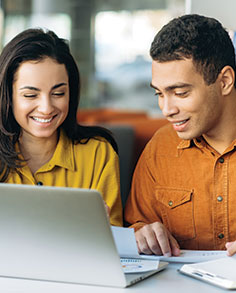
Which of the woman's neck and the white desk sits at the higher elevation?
the woman's neck

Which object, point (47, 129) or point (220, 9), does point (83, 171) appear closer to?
point (47, 129)

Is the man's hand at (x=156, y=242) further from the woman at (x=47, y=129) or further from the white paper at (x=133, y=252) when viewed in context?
the woman at (x=47, y=129)

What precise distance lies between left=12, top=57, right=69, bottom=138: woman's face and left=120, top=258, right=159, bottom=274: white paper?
57 centimetres

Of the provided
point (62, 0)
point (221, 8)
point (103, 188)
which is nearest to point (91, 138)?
point (103, 188)

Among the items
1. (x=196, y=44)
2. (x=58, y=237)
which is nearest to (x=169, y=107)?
(x=196, y=44)

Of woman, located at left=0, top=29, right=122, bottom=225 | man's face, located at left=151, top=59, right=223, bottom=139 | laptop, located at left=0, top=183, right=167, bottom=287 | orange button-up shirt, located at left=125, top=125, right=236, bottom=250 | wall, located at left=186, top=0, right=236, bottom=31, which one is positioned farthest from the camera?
wall, located at left=186, top=0, right=236, bottom=31

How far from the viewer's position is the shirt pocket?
147cm

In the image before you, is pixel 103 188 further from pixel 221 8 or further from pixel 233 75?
pixel 221 8

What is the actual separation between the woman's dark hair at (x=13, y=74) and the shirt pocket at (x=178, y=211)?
0.36 m

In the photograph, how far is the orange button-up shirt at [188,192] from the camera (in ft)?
4.71

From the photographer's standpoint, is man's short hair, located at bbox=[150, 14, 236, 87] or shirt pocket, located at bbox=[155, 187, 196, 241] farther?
shirt pocket, located at bbox=[155, 187, 196, 241]

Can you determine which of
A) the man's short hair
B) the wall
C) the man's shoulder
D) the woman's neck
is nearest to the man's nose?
the man's short hair

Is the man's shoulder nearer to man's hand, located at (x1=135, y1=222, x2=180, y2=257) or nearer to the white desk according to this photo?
man's hand, located at (x1=135, y1=222, x2=180, y2=257)

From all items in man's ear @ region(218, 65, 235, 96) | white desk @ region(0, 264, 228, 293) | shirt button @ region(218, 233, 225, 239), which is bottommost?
shirt button @ region(218, 233, 225, 239)
